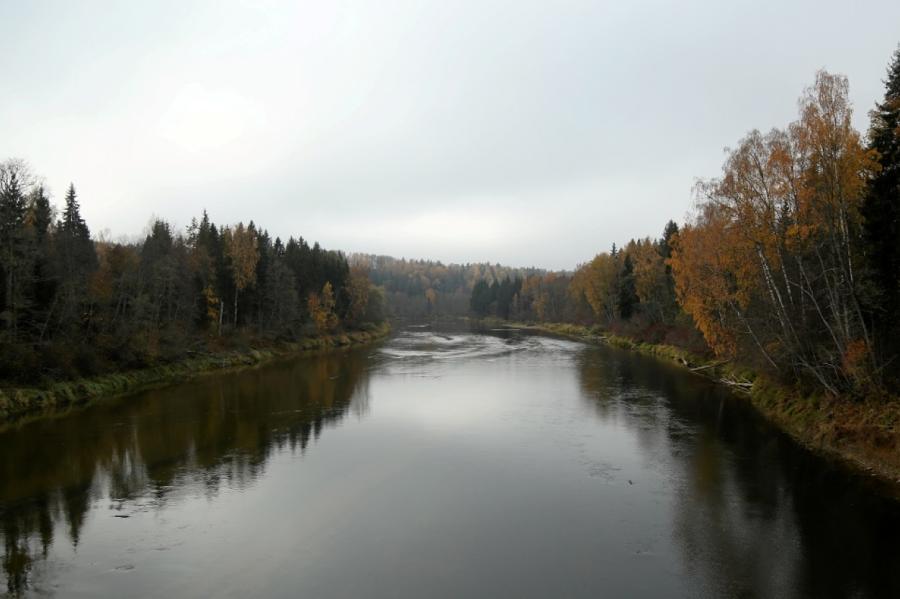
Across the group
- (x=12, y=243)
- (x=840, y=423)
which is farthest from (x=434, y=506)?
(x=12, y=243)

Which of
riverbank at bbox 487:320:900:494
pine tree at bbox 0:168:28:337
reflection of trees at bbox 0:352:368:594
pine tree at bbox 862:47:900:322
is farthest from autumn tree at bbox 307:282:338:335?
pine tree at bbox 862:47:900:322

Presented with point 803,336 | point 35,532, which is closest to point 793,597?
point 803,336

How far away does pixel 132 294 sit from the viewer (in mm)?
39375

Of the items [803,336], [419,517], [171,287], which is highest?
[171,287]

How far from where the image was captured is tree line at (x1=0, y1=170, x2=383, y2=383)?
91.5 feet

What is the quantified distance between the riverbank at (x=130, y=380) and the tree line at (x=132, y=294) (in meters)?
0.84

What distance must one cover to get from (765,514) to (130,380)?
113 feet

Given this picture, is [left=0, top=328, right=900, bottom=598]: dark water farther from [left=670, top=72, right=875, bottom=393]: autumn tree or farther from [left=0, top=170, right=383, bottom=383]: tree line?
[left=0, top=170, right=383, bottom=383]: tree line

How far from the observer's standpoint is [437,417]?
82.1 feet

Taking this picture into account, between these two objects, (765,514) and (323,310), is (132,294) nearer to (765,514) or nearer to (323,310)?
(323,310)

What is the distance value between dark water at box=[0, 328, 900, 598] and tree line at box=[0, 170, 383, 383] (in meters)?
6.72

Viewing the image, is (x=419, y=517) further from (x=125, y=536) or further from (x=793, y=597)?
(x=793, y=597)

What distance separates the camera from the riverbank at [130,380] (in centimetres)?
2503

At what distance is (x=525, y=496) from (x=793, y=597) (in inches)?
259
